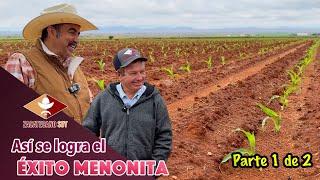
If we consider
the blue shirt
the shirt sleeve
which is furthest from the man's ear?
the blue shirt

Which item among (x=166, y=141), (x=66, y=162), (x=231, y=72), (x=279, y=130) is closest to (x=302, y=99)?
(x=279, y=130)

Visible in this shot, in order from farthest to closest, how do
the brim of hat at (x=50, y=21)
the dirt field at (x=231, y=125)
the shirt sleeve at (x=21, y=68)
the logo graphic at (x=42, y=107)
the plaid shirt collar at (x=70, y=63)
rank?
1. the dirt field at (x=231, y=125)
2. the plaid shirt collar at (x=70, y=63)
3. the brim of hat at (x=50, y=21)
4. the shirt sleeve at (x=21, y=68)
5. the logo graphic at (x=42, y=107)

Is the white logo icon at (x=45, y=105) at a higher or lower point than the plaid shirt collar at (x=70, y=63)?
lower

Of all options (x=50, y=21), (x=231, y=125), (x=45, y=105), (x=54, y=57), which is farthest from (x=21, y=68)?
(x=231, y=125)

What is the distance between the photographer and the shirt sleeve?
3.11 metres

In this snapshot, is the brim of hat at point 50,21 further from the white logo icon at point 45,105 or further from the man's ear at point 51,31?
the white logo icon at point 45,105

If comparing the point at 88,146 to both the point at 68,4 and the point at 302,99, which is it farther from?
the point at 302,99

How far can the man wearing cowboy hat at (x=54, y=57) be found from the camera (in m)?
3.18

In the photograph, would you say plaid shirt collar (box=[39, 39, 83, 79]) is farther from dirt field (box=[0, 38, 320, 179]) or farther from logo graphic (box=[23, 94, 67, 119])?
dirt field (box=[0, 38, 320, 179])

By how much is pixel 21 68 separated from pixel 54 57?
253mm

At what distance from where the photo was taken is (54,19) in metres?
3.23

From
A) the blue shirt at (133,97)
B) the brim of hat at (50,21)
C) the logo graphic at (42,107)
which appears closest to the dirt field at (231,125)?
the blue shirt at (133,97)

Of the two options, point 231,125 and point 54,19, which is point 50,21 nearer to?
point 54,19

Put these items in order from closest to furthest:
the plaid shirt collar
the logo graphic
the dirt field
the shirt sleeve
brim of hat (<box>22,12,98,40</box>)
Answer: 1. the logo graphic
2. the shirt sleeve
3. brim of hat (<box>22,12,98,40</box>)
4. the plaid shirt collar
5. the dirt field
